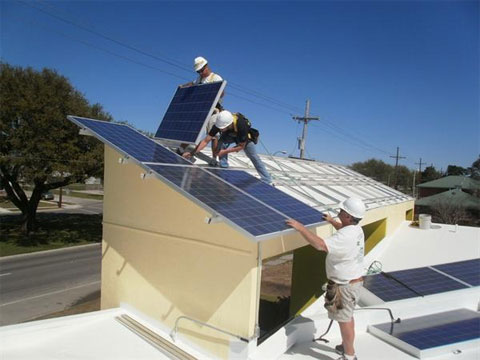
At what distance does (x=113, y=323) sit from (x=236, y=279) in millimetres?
2689

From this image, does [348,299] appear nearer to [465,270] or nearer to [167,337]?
[167,337]

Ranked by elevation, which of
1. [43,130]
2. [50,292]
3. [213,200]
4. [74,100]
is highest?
[74,100]

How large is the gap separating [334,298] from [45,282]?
1950 centimetres

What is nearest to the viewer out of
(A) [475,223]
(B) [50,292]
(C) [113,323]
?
(C) [113,323]

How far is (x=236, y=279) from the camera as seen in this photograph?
5.02 meters

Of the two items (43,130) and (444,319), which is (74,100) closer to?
(43,130)

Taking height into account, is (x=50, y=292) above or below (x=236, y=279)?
below

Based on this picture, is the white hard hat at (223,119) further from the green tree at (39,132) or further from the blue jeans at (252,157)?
the green tree at (39,132)

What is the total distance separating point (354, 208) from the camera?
4.52 meters

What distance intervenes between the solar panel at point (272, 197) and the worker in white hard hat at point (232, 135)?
513 mm

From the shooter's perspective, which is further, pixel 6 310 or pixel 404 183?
pixel 404 183

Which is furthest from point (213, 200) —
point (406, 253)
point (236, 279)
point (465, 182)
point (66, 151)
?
point (465, 182)

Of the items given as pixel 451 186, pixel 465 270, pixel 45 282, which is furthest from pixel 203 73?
pixel 451 186

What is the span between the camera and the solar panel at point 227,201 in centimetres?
438
